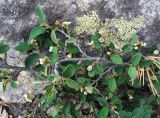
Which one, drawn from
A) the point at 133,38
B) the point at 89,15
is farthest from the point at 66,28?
the point at 133,38

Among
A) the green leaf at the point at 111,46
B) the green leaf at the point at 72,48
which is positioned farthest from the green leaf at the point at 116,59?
the green leaf at the point at 72,48

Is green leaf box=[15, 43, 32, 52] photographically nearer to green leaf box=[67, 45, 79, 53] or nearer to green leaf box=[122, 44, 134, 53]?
green leaf box=[67, 45, 79, 53]

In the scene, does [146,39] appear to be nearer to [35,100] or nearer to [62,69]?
[62,69]

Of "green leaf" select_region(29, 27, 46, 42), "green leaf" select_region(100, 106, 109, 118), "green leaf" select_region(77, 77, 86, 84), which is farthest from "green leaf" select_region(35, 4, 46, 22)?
"green leaf" select_region(100, 106, 109, 118)

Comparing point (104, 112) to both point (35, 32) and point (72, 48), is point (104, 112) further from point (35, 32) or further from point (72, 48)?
point (35, 32)

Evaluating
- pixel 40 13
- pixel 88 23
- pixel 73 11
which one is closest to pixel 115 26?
pixel 88 23

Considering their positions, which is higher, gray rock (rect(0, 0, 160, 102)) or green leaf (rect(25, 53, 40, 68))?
gray rock (rect(0, 0, 160, 102))
